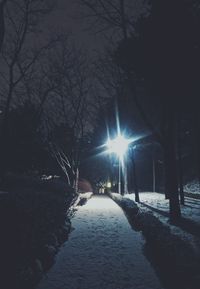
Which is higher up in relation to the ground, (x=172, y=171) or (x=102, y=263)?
(x=172, y=171)

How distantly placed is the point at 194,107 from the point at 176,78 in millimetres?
6656

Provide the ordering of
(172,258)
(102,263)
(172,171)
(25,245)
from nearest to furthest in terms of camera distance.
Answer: (172,258)
(25,245)
(102,263)
(172,171)

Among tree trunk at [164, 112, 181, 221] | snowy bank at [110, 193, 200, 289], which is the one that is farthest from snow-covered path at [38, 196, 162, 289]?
tree trunk at [164, 112, 181, 221]

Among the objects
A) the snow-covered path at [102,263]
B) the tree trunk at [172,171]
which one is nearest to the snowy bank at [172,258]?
the snow-covered path at [102,263]

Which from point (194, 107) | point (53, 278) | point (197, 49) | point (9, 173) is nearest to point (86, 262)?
point (53, 278)

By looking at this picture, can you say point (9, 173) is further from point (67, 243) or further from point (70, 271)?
point (70, 271)

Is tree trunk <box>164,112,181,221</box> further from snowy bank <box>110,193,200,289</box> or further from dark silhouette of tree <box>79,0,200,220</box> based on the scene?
snowy bank <box>110,193,200,289</box>

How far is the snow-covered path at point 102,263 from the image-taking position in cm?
830

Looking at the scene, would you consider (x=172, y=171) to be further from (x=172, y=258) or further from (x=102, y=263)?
(x=172, y=258)

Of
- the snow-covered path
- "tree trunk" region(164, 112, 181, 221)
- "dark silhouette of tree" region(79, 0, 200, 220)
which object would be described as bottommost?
the snow-covered path

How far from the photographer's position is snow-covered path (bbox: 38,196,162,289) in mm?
8297

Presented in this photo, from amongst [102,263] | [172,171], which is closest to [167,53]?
[172,171]

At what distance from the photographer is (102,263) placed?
10.2m

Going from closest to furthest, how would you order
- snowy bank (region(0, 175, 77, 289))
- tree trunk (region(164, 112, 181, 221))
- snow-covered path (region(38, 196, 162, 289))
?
snowy bank (region(0, 175, 77, 289)) < snow-covered path (region(38, 196, 162, 289)) < tree trunk (region(164, 112, 181, 221))
